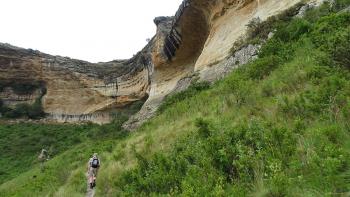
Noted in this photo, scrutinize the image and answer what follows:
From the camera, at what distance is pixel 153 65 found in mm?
37531

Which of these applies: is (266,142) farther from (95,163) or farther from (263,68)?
(95,163)

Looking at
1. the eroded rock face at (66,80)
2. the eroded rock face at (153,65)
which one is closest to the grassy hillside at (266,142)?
the eroded rock face at (153,65)

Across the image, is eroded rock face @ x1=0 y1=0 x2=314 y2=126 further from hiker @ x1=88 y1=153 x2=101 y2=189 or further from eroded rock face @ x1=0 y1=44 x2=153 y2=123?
hiker @ x1=88 y1=153 x2=101 y2=189

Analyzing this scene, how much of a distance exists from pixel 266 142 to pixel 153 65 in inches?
1257

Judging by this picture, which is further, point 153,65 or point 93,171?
point 153,65

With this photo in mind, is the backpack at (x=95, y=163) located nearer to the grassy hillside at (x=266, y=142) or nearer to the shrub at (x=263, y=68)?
the grassy hillside at (x=266, y=142)

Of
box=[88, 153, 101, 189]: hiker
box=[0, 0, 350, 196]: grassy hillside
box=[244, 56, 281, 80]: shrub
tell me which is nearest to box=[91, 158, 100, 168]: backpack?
box=[88, 153, 101, 189]: hiker

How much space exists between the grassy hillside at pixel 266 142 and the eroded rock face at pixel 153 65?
744 centimetres

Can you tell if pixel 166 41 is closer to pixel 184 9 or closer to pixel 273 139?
pixel 184 9

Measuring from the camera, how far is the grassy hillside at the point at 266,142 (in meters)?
4.71

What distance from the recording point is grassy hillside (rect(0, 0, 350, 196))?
4715 millimetres

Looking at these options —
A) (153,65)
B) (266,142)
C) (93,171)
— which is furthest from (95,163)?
(153,65)

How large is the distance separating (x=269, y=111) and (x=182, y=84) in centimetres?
1820

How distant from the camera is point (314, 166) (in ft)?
15.0
